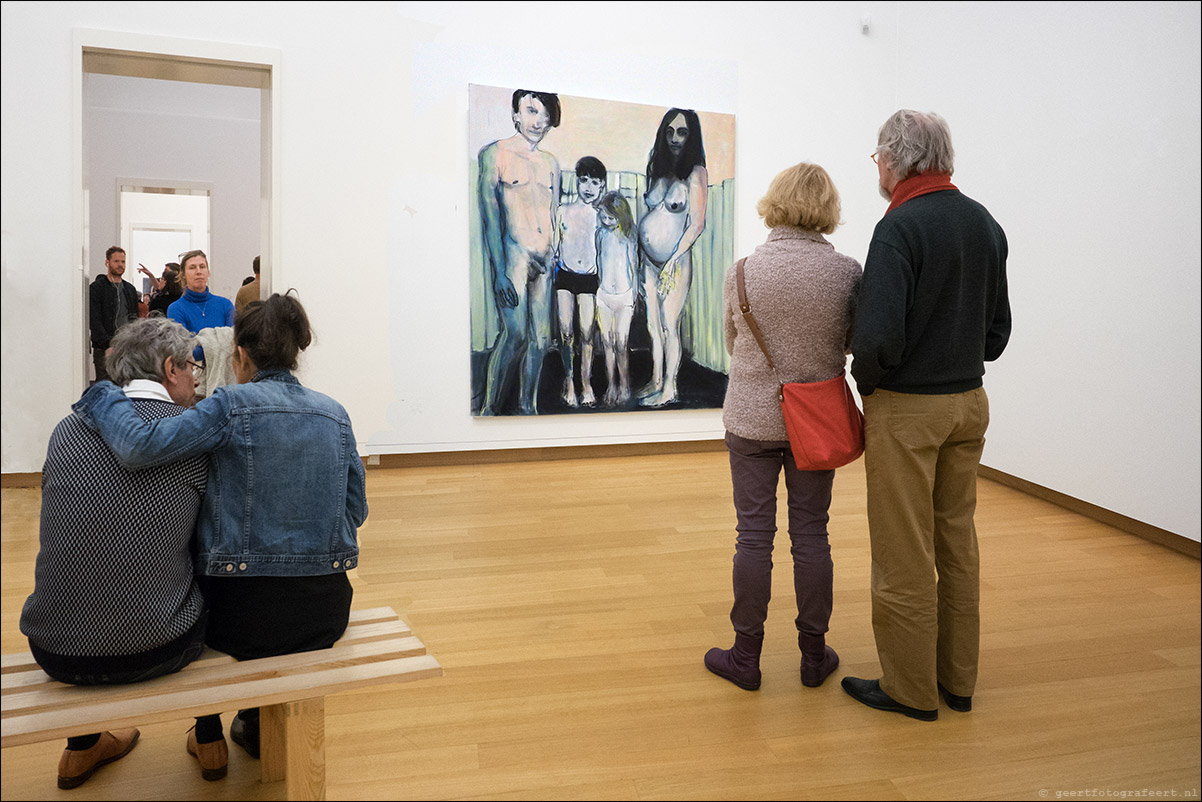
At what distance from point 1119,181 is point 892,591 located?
3.19 metres

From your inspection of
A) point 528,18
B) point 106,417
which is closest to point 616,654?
point 106,417

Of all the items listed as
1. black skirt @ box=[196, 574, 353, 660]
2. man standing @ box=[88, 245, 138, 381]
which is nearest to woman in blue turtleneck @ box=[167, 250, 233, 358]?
man standing @ box=[88, 245, 138, 381]

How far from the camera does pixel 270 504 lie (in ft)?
6.46

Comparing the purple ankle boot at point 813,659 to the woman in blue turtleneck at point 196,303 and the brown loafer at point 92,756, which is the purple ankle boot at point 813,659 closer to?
the brown loafer at point 92,756

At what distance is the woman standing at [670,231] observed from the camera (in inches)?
240

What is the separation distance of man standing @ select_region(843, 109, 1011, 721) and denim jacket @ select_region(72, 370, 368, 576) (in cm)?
131

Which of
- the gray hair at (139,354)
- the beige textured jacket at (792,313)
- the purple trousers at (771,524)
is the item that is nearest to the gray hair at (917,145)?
the beige textured jacket at (792,313)

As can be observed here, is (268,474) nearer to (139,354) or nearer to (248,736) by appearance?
(139,354)

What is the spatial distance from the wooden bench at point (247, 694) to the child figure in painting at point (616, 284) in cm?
408

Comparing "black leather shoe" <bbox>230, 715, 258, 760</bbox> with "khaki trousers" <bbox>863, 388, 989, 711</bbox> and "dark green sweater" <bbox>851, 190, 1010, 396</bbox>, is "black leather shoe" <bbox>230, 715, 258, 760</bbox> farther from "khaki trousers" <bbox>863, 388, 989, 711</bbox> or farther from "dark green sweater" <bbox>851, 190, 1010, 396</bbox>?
"dark green sweater" <bbox>851, 190, 1010, 396</bbox>

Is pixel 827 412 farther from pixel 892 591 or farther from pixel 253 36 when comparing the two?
pixel 253 36

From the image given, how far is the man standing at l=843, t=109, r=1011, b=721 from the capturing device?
226cm

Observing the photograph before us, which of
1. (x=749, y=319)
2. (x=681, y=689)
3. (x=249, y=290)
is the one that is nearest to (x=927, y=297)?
(x=749, y=319)

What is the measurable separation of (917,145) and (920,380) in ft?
1.96
